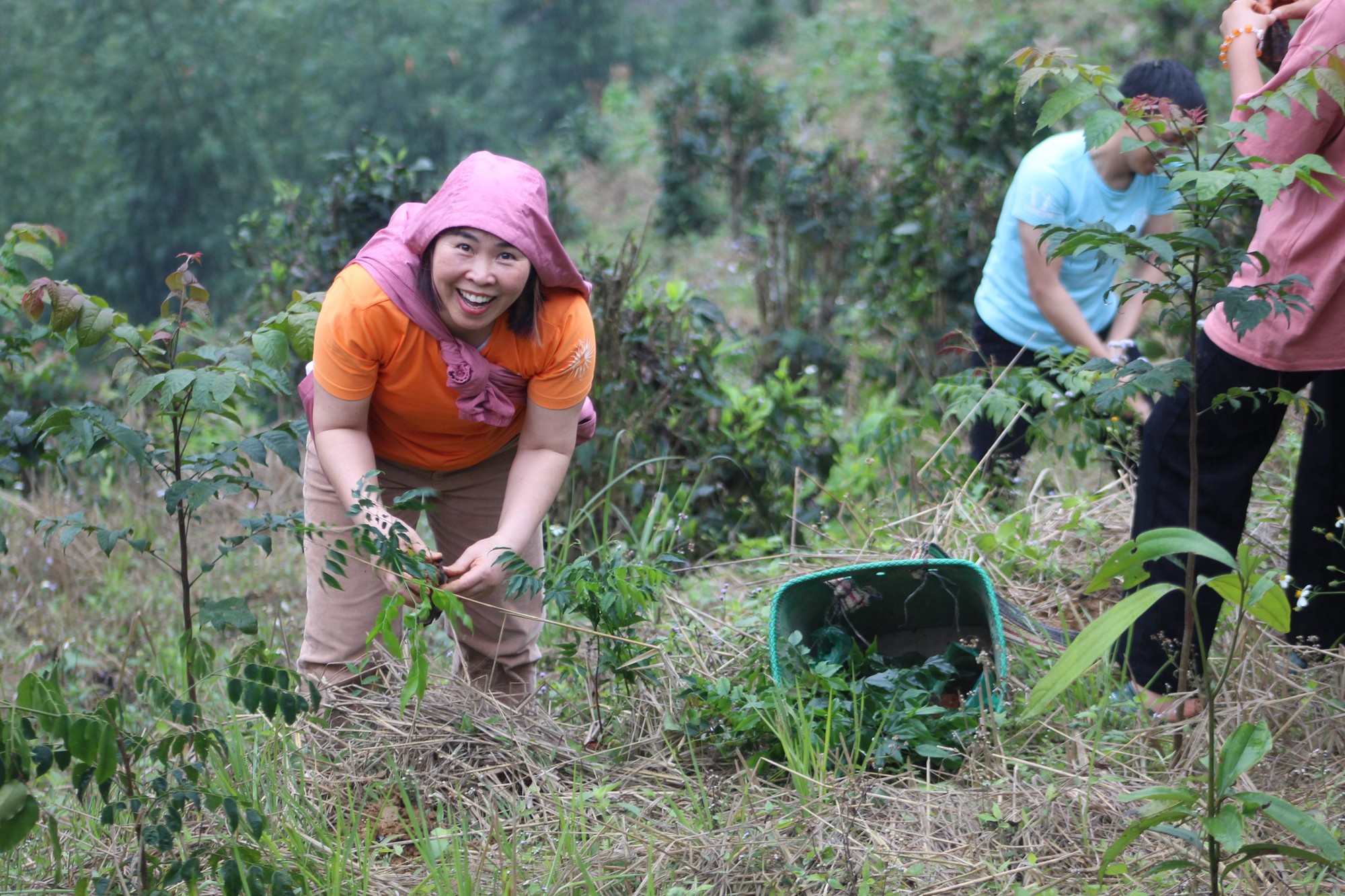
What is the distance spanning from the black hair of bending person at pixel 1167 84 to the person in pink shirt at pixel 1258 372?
0.80 meters

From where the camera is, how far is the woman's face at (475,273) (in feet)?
7.00

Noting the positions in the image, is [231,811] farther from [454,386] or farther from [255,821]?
[454,386]

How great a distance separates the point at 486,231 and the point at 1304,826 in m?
1.60

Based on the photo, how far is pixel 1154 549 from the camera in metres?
1.41

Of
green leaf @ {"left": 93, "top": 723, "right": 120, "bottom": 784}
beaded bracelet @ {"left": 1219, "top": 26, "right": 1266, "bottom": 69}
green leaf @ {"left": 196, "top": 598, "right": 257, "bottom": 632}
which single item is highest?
beaded bracelet @ {"left": 1219, "top": 26, "right": 1266, "bottom": 69}

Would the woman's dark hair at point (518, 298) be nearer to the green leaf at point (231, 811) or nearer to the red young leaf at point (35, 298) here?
the red young leaf at point (35, 298)

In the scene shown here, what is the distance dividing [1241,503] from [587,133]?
514 inches

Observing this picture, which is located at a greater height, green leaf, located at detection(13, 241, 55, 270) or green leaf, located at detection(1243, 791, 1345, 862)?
green leaf, located at detection(13, 241, 55, 270)

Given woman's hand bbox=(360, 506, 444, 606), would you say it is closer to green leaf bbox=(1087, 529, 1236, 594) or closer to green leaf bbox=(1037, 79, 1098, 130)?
green leaf bbox=(1087, 529, 1236, 594)

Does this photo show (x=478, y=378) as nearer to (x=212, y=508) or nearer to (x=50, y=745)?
(x=50, y=745)

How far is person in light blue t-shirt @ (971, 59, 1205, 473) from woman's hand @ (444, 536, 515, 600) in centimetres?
162

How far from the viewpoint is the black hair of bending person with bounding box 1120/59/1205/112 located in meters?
2.99

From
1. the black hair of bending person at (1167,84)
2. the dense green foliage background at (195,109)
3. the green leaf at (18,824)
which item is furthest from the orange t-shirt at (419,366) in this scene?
the dense green foliage background at (195,109)

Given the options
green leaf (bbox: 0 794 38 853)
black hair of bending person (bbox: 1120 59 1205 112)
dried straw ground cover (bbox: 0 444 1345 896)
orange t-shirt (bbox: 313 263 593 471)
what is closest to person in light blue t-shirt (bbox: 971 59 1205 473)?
black hair of bending person (bbox: 1120 59 1205 112)
